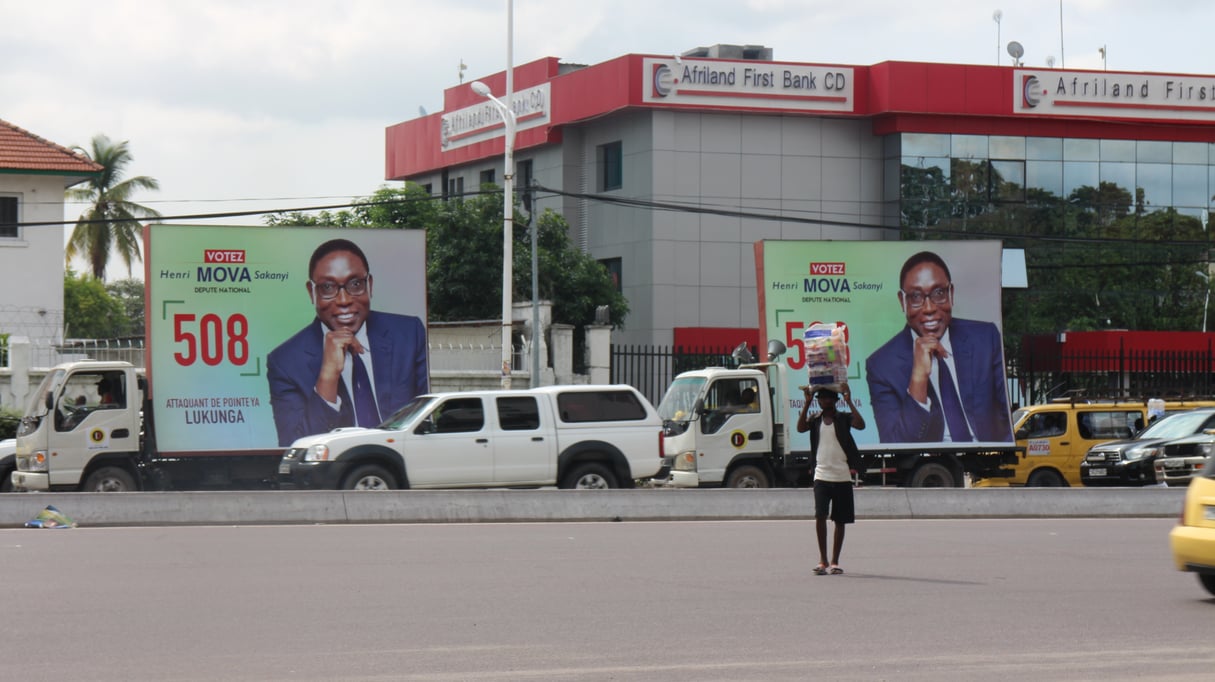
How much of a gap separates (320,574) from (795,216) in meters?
41.1

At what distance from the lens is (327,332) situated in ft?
74.3

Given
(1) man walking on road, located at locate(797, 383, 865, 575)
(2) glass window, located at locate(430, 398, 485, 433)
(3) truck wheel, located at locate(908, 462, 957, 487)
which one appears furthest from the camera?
(3) truck wheel, located at locate(908, 462, 957, 487)

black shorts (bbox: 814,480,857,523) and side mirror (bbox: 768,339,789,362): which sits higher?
side mirror (bbox: 768,339,789,362)

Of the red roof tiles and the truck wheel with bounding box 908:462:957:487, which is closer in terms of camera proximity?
the truck wheel with bounding box 908:462:957:487

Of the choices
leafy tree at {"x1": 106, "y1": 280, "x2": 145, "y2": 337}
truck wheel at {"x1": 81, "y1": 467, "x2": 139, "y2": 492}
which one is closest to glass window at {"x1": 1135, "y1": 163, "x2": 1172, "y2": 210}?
truck wheel at {"x1": 81, "y1": 467, "x2": 139, "y2": 492}

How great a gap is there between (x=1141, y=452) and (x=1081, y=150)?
32.1 metres

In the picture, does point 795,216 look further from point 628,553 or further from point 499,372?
point 628,553

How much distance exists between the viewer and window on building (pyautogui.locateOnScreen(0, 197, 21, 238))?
42.0 metres

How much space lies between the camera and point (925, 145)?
176ft

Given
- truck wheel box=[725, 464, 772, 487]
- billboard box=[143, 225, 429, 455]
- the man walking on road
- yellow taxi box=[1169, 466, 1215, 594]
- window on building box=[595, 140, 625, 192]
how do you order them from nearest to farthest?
yellow taxi box=[1169, 466, 1215, 594], the man walking on road, billboard box=[143, 225, 429, 455], truck wheel box=[725, 464, 772, 487], window on building box=[595, 140, 625, 192]

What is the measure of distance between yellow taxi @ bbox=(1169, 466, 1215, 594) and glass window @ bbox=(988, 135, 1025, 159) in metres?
43.7

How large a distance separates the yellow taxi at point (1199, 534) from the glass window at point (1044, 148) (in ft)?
146

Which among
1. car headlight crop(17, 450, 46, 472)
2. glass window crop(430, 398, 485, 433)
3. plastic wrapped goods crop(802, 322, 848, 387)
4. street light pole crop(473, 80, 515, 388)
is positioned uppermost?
street light pole crop(473, 80, 515, 388)

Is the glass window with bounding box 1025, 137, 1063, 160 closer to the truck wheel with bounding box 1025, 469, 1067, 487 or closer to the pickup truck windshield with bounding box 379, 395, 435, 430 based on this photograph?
the truck wheel with bounding box 1025, 469, 1067, 487
